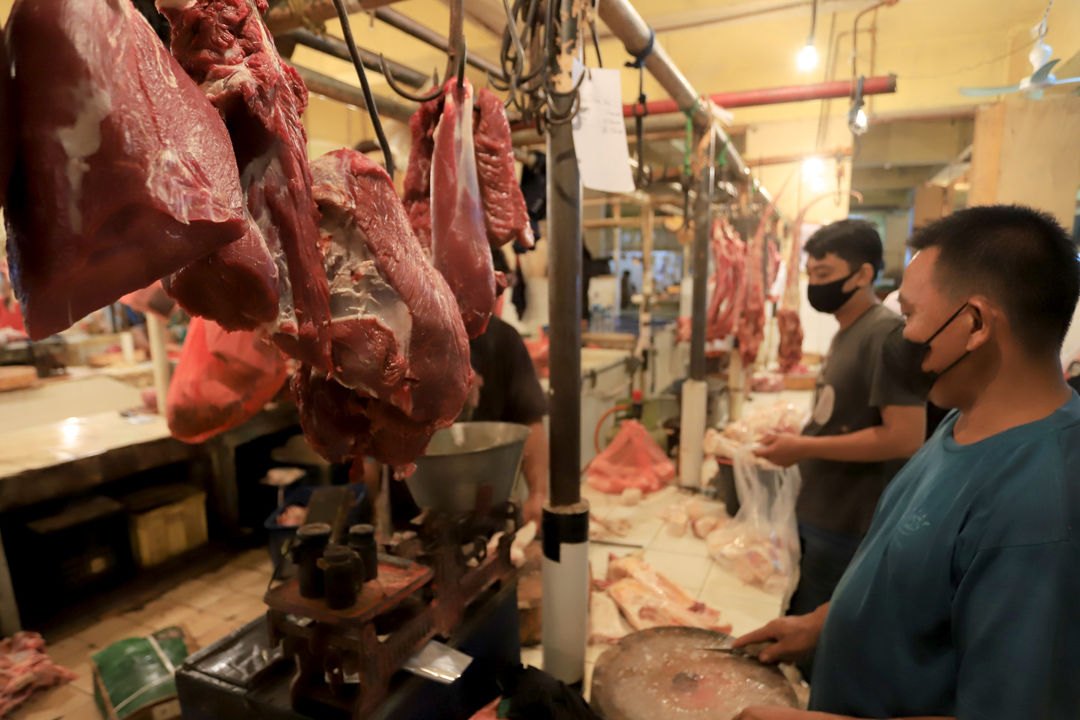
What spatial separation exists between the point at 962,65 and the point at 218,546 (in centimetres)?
875

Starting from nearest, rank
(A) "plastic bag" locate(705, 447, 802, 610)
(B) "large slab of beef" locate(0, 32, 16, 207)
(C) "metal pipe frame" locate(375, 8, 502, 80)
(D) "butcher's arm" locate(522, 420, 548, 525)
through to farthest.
→ (B) "large slab of beef" locate(0, 32, 16, 207)
(C) "metal pipe frame" locate(375, 8, 502, 80)
(D) "butcher's arm" locate(522, 420, 548, 525)
(A) "plastic bag" locate(705, 447, 802, 610)

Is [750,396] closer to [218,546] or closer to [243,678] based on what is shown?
[218,546]

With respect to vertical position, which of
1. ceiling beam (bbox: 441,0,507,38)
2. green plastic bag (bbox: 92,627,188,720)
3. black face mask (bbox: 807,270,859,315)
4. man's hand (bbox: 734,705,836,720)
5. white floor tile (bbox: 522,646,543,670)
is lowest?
white floor tile (bbox: 522,646,543,670)

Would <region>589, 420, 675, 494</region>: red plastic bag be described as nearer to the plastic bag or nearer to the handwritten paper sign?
the plastic bag

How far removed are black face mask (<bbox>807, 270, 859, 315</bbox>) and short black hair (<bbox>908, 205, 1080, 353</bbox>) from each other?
1310 millimetres

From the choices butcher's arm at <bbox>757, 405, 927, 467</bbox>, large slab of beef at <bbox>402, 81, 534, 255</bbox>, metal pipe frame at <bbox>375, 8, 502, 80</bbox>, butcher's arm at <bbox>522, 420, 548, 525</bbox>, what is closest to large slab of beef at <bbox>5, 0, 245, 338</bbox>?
large slab of beef at <bbox>402, 81, 534, 255</bbox>

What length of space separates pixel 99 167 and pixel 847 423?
9.07ft

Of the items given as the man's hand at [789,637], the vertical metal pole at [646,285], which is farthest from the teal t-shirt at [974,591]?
the vertical metal pole at [646,285]

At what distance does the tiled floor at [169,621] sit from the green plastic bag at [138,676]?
0.23 metres

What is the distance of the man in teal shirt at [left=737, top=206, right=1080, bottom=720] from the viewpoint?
101 cm

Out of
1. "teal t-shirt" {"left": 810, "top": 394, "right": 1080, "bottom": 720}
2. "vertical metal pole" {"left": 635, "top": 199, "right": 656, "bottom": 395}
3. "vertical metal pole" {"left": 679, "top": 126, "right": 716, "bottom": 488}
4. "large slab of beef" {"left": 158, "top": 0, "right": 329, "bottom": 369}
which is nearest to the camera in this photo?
"large slab of beef" {"left": 158, "top": 0, "right": 329, "bottom": 369}

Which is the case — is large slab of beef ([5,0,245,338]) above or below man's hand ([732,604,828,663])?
above

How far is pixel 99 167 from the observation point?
0.57 metres

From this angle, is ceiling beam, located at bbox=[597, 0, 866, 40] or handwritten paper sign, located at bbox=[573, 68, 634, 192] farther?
ceiling beam, located at bbox=[597, 0, 866, 40]
